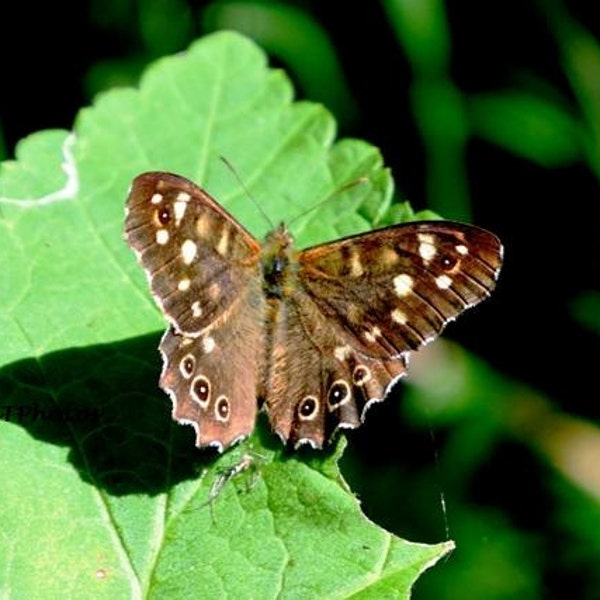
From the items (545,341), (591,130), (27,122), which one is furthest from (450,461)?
(27,122)

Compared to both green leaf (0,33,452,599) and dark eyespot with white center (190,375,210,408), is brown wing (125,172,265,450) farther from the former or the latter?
green leaf (0,33,452,599)

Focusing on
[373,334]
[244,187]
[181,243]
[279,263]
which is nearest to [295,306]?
[279,263]

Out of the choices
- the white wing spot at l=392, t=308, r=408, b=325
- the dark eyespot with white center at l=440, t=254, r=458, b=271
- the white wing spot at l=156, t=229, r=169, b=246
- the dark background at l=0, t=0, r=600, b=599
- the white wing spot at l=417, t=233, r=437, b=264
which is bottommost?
the dark background at l=0, t=0, r=600, b=599

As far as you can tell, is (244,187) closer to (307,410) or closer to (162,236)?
(162,236)

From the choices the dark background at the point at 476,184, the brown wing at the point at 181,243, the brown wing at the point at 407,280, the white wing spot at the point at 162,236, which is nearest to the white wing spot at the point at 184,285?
the brown wing at the point at 181,243

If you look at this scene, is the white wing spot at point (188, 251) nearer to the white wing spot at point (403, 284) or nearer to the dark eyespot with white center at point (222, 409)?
the dark eyespot with white center at point (222, 409)

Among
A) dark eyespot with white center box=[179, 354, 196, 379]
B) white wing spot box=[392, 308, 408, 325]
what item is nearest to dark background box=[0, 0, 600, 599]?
white wing spot box=[392, 308, 408, 325]

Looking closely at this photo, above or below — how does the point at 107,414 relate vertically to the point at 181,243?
below

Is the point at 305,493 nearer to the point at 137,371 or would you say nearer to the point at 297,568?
the point at 297,568
